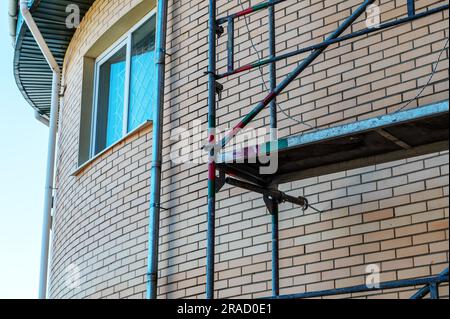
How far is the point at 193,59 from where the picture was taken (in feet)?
23.4

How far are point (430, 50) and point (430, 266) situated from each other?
132 centimetres

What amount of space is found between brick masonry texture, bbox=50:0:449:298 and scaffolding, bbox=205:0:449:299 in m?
0.24

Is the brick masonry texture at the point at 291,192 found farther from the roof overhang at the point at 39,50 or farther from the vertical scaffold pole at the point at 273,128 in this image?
the roof overhang at the point at 39,50

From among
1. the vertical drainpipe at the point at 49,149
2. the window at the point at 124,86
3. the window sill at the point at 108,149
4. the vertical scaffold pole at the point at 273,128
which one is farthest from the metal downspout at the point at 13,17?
the vertical scaffold pole at the point at 273,128

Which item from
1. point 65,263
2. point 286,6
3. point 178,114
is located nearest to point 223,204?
point 178,114

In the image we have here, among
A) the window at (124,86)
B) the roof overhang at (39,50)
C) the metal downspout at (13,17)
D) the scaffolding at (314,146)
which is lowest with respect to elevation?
the scaffolding at (314,146)

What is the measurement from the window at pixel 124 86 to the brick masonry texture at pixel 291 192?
0.33 meters

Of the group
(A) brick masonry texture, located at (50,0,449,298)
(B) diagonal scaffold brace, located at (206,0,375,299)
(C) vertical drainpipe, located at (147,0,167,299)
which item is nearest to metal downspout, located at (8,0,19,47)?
(A) brick masonry texture, located at (50,0,449,298)

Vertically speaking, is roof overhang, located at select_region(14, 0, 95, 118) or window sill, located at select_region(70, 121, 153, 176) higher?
roof overhang, located at select_region(14, 0, 95, 118)

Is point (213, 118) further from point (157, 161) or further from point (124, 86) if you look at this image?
point (124, 86)

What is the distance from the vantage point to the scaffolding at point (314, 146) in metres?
4.41

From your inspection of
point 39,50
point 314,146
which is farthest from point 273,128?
point 39,50

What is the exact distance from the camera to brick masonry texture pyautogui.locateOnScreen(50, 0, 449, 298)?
5.23 metres

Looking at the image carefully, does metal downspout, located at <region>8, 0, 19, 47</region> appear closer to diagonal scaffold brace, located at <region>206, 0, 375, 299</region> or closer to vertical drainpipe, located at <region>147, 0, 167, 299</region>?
vertical drainpipe, located at <region>147, 0, 167, 299</region>
